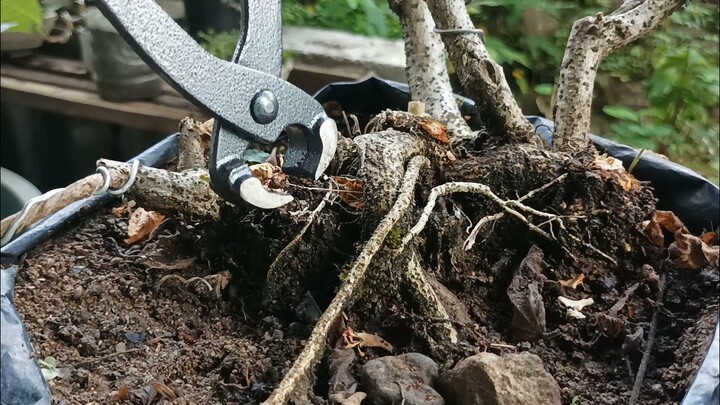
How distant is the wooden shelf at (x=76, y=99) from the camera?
6.70 ft

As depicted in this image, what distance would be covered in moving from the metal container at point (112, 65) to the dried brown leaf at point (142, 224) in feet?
3.49

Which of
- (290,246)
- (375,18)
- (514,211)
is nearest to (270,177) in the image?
(290,246)

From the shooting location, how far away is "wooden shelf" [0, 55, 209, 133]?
204 centimetres

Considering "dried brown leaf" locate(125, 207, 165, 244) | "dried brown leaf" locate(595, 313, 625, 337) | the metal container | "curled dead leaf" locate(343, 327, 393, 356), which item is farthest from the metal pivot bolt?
the metal container

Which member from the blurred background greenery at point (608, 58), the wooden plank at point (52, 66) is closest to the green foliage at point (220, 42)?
the blurred background greenery at point (608, 58)

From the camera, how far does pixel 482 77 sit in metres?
1.08

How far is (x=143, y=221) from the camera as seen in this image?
105 centimetres

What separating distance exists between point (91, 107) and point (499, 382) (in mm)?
1696

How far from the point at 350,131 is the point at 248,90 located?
0.58m

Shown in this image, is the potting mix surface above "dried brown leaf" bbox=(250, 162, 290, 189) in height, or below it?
below

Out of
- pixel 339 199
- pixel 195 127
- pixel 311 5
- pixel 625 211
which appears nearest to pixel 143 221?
pixel 195 127

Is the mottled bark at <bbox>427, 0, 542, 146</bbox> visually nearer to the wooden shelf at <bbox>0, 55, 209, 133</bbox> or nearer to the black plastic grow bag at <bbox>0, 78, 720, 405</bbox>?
the black plastic grow bag at <bbox>0, 78, 720, 405</bbox>

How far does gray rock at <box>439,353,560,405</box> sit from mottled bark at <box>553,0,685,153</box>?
1.41 feet

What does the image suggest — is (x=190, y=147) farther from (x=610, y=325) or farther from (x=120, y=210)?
(x=610, y=325)
